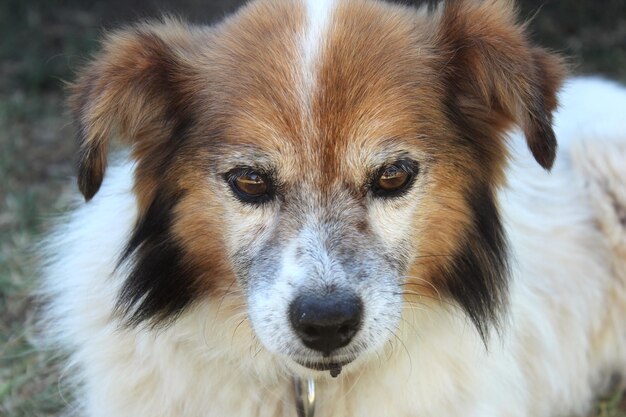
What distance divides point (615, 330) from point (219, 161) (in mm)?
2170

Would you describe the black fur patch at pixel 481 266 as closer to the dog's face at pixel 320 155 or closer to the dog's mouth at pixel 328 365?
the dog's face at pixel 320 155

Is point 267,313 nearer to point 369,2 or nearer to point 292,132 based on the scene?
point 292,132

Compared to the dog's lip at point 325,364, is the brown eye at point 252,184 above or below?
above

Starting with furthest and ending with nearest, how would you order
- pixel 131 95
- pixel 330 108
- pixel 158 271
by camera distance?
pixel 158 271 → pixel 131 95 → pixel 330 108

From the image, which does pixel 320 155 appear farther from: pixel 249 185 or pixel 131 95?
pixel 131 95

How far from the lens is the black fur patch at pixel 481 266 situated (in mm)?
2957

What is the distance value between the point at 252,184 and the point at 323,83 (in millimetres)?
373

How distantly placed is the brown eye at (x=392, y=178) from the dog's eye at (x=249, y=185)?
35 cm

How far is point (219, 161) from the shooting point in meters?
2.72

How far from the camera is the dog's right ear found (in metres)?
2.73

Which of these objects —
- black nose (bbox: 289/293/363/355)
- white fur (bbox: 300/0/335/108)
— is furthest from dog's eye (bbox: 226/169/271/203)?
black nose (bbox: 289/293/363/355)

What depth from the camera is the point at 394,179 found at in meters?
2.70

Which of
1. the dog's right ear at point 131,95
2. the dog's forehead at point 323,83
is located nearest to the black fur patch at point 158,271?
the dog's right ear at point 131,95

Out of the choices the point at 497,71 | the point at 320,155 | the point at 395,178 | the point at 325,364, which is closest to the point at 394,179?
the point at 395,178
